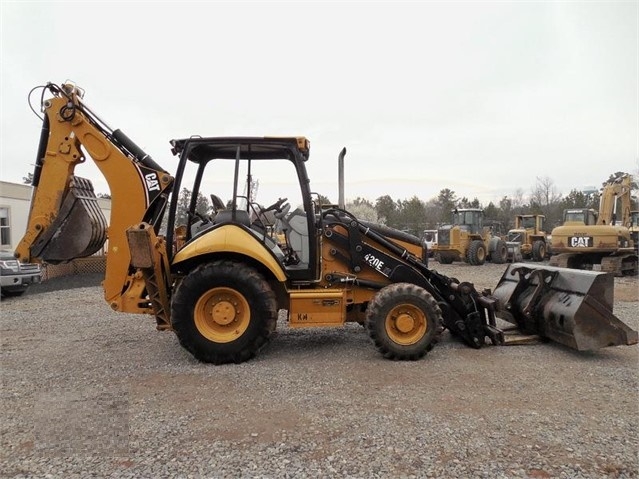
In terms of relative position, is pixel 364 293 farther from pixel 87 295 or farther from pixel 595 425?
pixel 87 295

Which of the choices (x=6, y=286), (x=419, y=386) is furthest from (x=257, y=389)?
(x=6, y=286)

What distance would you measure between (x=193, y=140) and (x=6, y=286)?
8.70 m

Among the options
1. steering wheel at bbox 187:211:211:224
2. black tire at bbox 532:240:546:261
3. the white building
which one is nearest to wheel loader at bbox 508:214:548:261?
black tire at bbox 532:240:546:261

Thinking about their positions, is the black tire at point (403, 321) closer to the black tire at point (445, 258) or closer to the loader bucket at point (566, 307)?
the loader bucket at point (566, 307)

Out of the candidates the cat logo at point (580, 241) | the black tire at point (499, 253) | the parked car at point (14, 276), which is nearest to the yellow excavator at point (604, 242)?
the cat logo at point (580, 241)

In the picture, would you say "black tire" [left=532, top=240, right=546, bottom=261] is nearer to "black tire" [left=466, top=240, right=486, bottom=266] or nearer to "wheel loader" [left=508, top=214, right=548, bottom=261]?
"wheel loader" [left=508, top=214, right=548, bottom=261]

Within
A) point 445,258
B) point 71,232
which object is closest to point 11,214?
point 71,232

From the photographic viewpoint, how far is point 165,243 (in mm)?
5570

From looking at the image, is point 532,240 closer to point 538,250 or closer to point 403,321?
point 538,250

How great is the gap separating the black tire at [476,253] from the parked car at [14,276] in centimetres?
1685

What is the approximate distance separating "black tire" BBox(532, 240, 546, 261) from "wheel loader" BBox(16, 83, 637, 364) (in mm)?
20154

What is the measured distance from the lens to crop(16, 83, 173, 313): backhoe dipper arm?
221 inches

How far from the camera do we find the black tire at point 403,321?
5.50 m

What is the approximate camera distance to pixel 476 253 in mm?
21453
